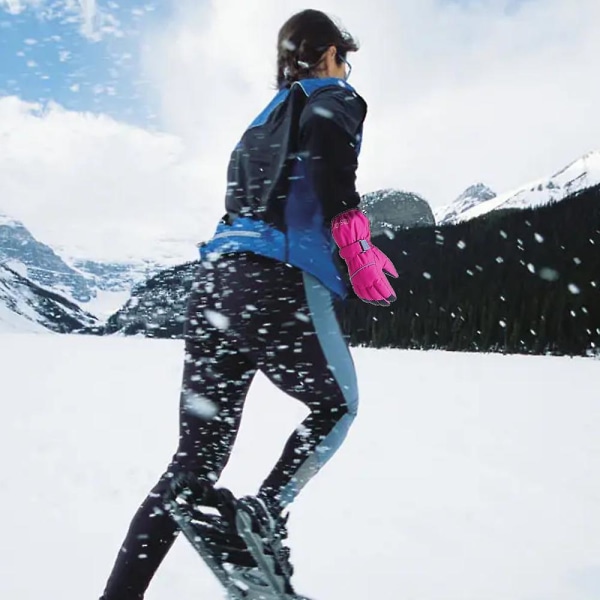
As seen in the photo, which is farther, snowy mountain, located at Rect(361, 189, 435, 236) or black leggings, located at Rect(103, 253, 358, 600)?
snowy mountain, located at Rect(361, 189, 435, 236)

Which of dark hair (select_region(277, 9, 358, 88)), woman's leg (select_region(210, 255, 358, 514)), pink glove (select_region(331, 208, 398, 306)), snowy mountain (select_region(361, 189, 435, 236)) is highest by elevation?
snowy mountain (select_region(361, 189, 435, 236))

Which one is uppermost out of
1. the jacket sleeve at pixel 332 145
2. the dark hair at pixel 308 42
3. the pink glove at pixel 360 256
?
the dark hair at pixel 308 42

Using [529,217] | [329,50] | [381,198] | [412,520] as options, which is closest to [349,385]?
[329,50]

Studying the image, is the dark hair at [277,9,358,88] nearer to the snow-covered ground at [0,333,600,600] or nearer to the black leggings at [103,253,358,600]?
the black leggings at [103,253,358,600]

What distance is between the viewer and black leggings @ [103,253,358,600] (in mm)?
1521

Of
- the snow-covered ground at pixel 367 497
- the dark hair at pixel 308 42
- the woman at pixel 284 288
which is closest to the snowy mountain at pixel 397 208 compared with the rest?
the snow-covered ground at pixel 367 497

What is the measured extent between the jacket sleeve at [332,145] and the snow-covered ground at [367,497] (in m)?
1.47

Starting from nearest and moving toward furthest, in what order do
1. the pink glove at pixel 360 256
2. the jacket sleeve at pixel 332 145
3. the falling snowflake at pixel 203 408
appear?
the jacket sleeve at pixel 332 145 < the pink glove at pixel 360 256 < the falling snowflake at pixel 203 408

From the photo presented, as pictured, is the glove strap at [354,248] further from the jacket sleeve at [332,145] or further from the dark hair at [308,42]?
the dark hair at [308,42]

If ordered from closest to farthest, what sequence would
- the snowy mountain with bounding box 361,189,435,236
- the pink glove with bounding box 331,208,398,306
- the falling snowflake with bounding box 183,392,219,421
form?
1. the pink glove with bounding box 331,208,398,306
2. the falling snowflake with bounding box 183,392,219,421
3. the snowy mountain with bounding box 361,189,435,236

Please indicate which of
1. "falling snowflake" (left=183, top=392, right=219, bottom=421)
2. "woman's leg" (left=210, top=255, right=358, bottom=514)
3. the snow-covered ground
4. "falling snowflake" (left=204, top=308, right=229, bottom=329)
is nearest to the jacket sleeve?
"woman's leg" (left=210, top=255, right=358, bottom=514)

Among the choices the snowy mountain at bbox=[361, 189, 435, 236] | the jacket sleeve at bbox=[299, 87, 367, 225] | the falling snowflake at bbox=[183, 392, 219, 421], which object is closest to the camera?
the jacket sleeve at bbox=[299, 87, 367, 225]

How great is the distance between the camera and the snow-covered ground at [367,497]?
7.38ft

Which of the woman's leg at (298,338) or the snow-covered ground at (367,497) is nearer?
the woman's leg at (298,338)
